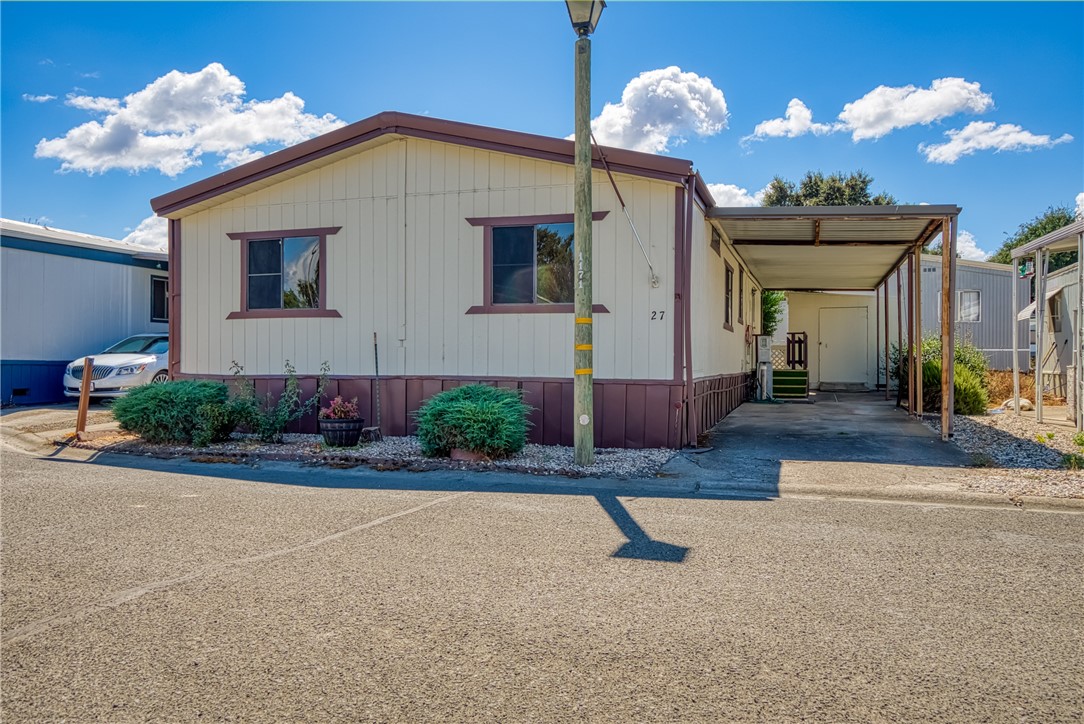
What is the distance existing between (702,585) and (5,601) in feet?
11.5

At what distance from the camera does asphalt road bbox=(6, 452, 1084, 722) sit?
287 centimetres

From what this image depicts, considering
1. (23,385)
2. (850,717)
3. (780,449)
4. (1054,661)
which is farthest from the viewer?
(23,385)

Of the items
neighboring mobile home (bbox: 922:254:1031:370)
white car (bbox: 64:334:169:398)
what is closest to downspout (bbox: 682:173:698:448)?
white car (bbox: 64:334:169:398)

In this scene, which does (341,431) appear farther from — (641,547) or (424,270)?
(641,547)

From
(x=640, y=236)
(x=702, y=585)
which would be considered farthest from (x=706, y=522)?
(x=640, y=236)

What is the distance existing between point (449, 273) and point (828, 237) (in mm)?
6299

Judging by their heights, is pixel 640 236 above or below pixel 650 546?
above

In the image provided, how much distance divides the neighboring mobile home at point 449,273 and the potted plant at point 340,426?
1330mm

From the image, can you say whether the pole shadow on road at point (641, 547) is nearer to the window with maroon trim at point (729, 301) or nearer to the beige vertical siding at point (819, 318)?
the window with maroon trim at point (729, 301)

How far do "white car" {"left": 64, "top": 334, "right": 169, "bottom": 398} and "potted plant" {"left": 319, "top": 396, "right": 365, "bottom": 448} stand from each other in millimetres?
7126

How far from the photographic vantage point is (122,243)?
18344mm

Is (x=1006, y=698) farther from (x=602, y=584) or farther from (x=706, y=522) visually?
(x=706, y=522)

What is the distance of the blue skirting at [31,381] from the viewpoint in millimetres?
15461

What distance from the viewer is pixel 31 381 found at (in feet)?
52.0
